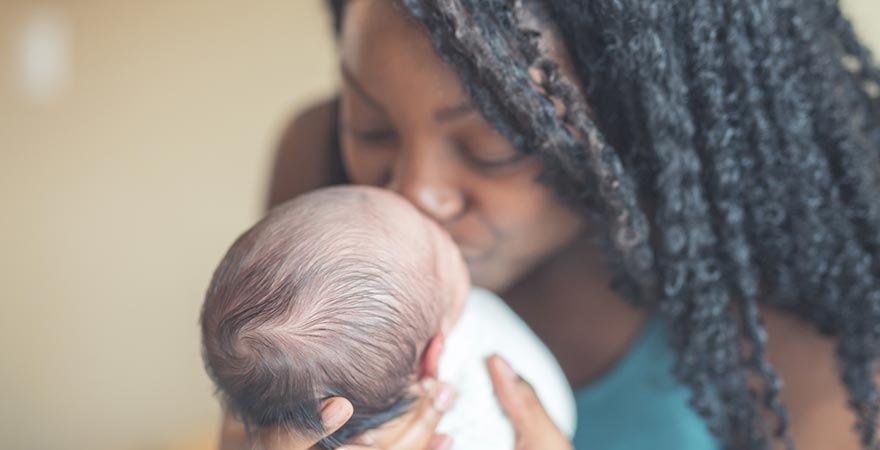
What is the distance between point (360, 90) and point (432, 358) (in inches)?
10.8

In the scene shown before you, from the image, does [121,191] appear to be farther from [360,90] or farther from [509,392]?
[509,392]

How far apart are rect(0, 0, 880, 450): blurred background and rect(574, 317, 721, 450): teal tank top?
3.81 feet

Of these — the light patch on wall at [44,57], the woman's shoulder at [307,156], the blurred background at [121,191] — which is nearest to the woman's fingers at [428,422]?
the woman's shoulder at [307,156]

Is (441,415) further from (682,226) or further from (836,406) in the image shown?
(836,406)

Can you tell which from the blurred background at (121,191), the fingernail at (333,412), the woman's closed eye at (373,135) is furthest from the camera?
the blurred background at (121,191)

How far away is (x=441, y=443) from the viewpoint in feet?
2.30

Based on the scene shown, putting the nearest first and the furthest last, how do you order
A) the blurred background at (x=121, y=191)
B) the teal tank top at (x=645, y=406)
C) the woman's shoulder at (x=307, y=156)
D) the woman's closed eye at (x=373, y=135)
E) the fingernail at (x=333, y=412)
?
the fingernail at (x=333, y=412)
the woman's closed eye at (x=373, y=135)
the teal tank top at (x=645, y=406)
the woman's shoulder at (x=307, y=156)
the blurred background at (x=121, y=191)

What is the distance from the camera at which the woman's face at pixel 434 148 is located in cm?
72

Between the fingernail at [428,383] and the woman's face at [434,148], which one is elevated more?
the woman's face at [434,148]

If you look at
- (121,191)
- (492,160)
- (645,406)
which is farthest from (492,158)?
(121,191)

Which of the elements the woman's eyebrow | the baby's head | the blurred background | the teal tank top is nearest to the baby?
the baby's head

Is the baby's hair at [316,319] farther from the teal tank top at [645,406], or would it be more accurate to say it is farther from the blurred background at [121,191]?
the blurred background at [121,191]

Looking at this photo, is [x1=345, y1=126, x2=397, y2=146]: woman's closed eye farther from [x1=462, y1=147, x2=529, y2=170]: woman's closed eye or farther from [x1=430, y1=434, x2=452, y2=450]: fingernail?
[x1=430, y1=434, x2=452, y2=450]: fingernail

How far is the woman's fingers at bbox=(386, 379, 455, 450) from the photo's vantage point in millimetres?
679
